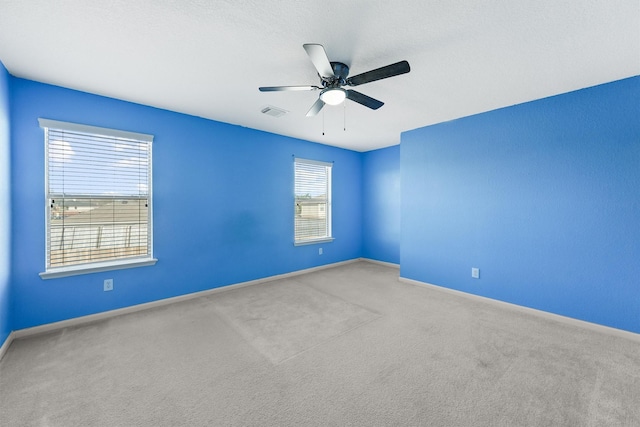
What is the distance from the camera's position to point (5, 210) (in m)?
2.29

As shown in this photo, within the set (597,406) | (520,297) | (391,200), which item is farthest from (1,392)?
(391,200)

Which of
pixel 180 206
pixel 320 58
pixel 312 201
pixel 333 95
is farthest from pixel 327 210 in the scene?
pixel 320 58

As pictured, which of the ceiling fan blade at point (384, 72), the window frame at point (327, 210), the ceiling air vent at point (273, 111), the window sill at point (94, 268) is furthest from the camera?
the window frame at point (327, 210)

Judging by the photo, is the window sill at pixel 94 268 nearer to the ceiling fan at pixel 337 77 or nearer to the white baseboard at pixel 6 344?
the white baseboard at pixel 6 344

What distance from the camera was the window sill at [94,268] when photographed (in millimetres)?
2615

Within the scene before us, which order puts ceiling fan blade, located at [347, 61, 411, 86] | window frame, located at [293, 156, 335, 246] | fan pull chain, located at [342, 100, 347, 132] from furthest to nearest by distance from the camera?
window frame, located at [293, 156, 335, 246]
fan pull chain, located at [342, 100, 347, 132]
ceiling fan blade, located at [347, 61, 411, 86]

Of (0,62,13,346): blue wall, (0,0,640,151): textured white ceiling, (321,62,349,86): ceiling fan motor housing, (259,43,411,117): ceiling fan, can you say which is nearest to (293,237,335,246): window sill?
(0,0,640,151): textured white ceiling

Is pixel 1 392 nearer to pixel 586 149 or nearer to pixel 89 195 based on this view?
pixel 89 195

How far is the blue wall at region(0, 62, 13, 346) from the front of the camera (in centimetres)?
221

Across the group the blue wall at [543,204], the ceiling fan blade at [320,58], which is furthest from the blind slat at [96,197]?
the blue wall at [543,204]

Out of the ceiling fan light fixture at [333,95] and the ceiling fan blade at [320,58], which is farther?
the ceiling fan light fixture at [333,95]

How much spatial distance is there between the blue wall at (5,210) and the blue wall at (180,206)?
10 centimetres

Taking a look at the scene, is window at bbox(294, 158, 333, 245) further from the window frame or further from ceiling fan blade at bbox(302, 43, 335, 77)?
ceiling fan blade at bbox(302, 43, 335, 77)

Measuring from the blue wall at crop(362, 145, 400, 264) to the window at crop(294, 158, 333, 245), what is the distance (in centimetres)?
104
